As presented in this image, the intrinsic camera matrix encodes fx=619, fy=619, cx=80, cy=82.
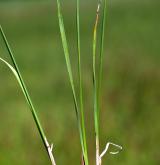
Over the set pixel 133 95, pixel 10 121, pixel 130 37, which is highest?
pixel 130 37

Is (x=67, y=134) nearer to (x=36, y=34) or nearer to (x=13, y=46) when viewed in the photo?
(x=13, y=46)

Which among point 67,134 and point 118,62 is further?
point 118,62

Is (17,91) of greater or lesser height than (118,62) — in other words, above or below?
below

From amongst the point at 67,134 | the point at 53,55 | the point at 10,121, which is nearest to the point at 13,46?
the point at 53,55

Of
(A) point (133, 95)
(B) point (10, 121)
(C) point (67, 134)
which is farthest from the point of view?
(A) point (133, 95)

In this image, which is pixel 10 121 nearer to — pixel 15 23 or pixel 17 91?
pixel 17 91

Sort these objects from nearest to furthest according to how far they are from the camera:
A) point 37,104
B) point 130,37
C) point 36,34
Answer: point 37,104 < point 130,37 < point 36,34

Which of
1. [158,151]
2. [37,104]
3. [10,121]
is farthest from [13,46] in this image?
[158,151]
